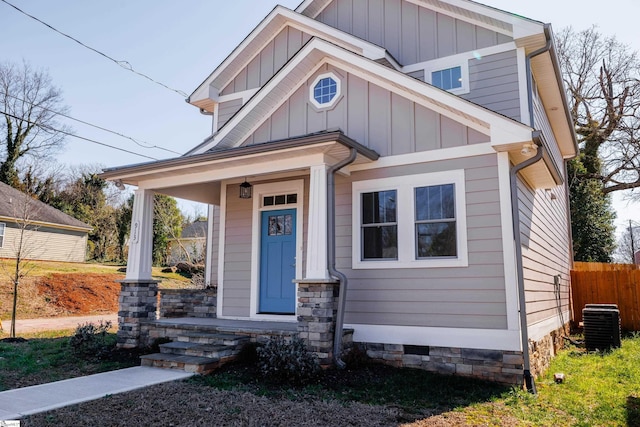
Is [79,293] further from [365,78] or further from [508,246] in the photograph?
[508,246]

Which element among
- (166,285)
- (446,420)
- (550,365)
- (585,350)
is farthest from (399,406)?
(166,285)

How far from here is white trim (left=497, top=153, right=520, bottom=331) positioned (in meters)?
5.61

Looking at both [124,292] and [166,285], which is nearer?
[124,292]

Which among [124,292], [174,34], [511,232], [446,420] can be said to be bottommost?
[446,420]

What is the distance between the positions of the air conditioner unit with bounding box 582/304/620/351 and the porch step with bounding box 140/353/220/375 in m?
6.87

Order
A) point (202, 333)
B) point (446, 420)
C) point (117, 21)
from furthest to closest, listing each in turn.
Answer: point (117, 21), point (202, 333), point (446, 420)

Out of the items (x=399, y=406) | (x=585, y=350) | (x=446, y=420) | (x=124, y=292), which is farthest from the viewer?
(x=585, y=350)

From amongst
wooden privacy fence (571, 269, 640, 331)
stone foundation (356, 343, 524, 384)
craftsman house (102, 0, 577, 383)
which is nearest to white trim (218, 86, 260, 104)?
craftsman house (102, 0, 577, 383)

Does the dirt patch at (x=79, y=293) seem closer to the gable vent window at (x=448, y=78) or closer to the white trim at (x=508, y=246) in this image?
the gable vent window at (x=448, y=78)

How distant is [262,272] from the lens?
26.6 ft

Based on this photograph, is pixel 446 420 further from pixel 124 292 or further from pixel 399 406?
pixel 124 292

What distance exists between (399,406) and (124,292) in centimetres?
506

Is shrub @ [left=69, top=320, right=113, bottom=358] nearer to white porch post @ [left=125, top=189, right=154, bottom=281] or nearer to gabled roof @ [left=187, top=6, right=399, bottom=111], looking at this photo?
white porch post @ [left=125, top=189, right=154, bottom=281]

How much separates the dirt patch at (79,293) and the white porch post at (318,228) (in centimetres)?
1110
